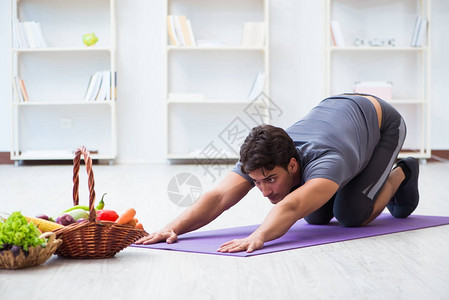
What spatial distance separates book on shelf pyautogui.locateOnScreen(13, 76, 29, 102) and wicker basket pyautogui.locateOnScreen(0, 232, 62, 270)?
12.8 ft

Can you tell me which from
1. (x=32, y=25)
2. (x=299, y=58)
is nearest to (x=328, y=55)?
(x=299, y=58)

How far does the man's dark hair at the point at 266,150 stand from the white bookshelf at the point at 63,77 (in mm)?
3758

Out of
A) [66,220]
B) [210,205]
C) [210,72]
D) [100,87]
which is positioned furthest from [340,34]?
[66,220]

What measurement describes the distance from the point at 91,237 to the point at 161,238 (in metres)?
0.36

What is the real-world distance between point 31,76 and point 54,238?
166 inches

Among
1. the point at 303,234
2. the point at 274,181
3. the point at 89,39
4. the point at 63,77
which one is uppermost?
the point at 89,39

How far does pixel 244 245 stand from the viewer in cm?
216

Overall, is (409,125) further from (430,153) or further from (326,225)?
(326,225)

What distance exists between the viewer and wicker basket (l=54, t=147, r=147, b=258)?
199 cm

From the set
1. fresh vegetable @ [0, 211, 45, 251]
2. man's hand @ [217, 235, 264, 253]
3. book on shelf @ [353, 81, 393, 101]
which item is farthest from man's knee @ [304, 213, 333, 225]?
book on shelf @ [353, 81, 393, 101]

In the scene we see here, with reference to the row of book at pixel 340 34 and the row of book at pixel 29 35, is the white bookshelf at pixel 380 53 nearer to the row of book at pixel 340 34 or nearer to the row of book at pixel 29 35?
the row of book at pixel 340 34

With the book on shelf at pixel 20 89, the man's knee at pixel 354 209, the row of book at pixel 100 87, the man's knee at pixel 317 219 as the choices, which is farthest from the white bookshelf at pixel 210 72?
the man's knee at pixel 354 209

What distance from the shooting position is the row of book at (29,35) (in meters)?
5.62

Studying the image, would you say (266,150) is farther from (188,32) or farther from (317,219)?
(188,32)
